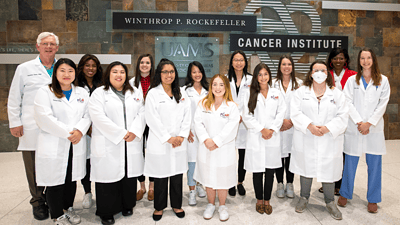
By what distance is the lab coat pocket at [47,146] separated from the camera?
2486 mm

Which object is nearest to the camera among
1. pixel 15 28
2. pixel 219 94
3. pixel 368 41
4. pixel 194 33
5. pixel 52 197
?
pixel 52 197

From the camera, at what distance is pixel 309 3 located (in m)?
5.96

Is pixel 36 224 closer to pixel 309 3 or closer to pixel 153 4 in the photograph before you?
pixel 153 4

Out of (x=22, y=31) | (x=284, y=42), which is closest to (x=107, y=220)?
(x=22, y=31)

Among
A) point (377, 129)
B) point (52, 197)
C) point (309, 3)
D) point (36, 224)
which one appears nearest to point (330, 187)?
point (377, 129)

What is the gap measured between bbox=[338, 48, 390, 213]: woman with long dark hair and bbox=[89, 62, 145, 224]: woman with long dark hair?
7.76 ft

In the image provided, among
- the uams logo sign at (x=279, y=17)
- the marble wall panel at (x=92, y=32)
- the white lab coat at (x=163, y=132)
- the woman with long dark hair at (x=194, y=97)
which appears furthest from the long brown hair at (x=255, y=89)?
the marble wall panel at (x=92, y=32)

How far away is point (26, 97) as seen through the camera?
289 cm

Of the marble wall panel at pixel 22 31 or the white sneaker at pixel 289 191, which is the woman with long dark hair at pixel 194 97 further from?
the marble wall panel at pixel 22 31

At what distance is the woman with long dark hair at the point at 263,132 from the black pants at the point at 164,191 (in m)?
0.79

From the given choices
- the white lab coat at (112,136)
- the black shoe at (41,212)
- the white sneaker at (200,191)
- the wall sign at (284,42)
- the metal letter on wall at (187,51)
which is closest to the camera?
the white lab coat at (112,136)

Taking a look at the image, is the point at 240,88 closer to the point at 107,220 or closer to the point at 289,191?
the point at 289,191

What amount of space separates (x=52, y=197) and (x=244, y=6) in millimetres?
5094

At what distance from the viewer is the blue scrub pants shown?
2.94 m
